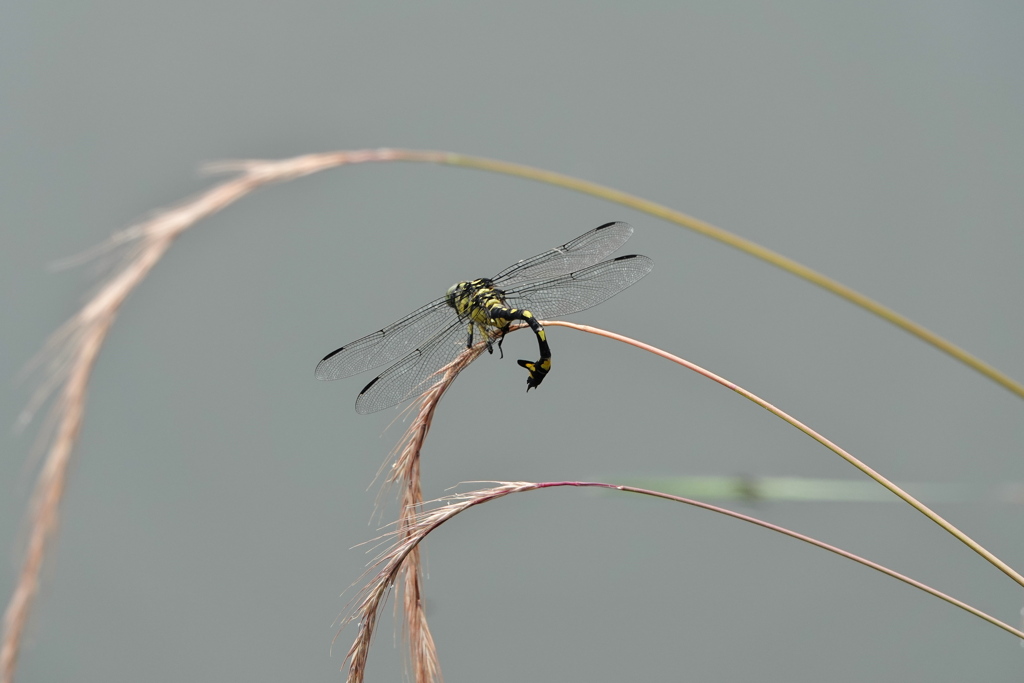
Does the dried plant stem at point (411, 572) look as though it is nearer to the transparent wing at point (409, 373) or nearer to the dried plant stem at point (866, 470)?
the dried plant stem at point (866, 470)

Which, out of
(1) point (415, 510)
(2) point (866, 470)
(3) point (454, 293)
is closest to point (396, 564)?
(1) point (415, 510)

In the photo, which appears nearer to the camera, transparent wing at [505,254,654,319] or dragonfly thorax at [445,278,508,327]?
dragonfly thorax at [445,278,508,327]

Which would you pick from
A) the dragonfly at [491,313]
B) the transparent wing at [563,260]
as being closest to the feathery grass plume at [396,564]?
the dragonfly at [491,313]

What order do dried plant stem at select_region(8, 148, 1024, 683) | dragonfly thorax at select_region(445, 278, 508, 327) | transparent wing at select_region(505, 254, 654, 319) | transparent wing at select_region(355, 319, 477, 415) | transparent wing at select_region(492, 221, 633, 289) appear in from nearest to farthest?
dried plant stem at select_region(8, 148, 1024, 683) < transparent wing at select_region(355, 319, 477, 415) < dragonfly thorax at select_region(445, 278, 508, 327) < transparent wing at select_region(505, 254, 654, 319) < transparent wing at select_region(492, 221, 633, 289)

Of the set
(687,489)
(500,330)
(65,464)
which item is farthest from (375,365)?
(65,464)

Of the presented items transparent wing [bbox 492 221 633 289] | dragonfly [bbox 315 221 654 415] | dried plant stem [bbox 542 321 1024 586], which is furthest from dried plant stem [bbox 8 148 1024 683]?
transparent wing [bbox 492 221 633 289]

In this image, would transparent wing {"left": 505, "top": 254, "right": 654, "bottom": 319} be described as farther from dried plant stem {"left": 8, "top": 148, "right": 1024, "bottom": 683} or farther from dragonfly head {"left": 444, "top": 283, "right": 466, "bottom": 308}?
dried plant stem {"left": 8, "top": 148, "right": 1024, "bottom": 683}

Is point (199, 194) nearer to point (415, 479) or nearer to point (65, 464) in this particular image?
point (65, 464)
